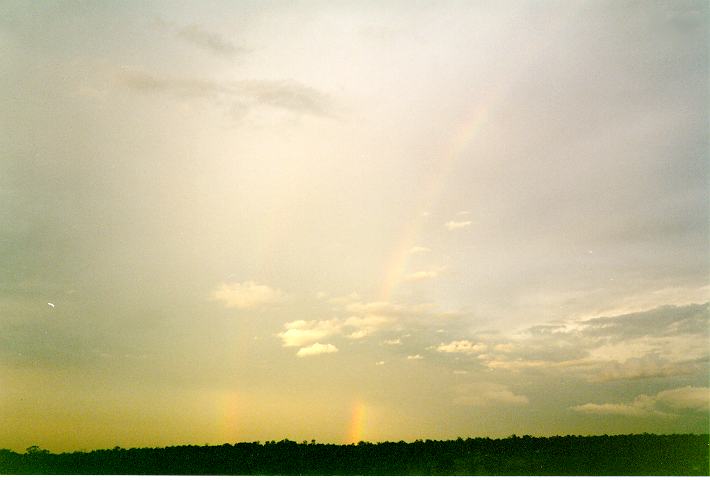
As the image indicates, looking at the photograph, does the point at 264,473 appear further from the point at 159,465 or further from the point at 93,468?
the point at 93,468

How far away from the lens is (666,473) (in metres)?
22.3

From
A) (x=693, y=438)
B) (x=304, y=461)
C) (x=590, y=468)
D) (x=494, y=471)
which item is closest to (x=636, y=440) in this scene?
(x=693, y=438)

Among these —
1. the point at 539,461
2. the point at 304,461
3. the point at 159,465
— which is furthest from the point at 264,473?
the point at 539,461

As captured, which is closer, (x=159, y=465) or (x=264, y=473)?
(x=264, y=473)

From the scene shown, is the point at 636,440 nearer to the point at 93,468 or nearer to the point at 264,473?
the point at 264,473

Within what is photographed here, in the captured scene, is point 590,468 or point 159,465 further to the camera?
point 159,465

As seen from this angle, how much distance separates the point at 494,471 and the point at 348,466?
5192mm

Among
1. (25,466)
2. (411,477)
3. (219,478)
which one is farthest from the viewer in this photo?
(25,466)

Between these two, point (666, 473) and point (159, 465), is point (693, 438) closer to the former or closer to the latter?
point (666, 473)

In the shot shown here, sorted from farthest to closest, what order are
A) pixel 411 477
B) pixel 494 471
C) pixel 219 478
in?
pixel 494 471 < pixel 411 477 < pixel 219 478

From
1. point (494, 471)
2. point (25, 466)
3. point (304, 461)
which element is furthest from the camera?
point (25, 466)

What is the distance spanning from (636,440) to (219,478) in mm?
16991

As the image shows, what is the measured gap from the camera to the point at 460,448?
24125 millimetres

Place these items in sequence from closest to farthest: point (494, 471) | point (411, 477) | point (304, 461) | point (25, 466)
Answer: point (411, 477) → point (494, 471) → point (304, 461) → point (25, 466)
